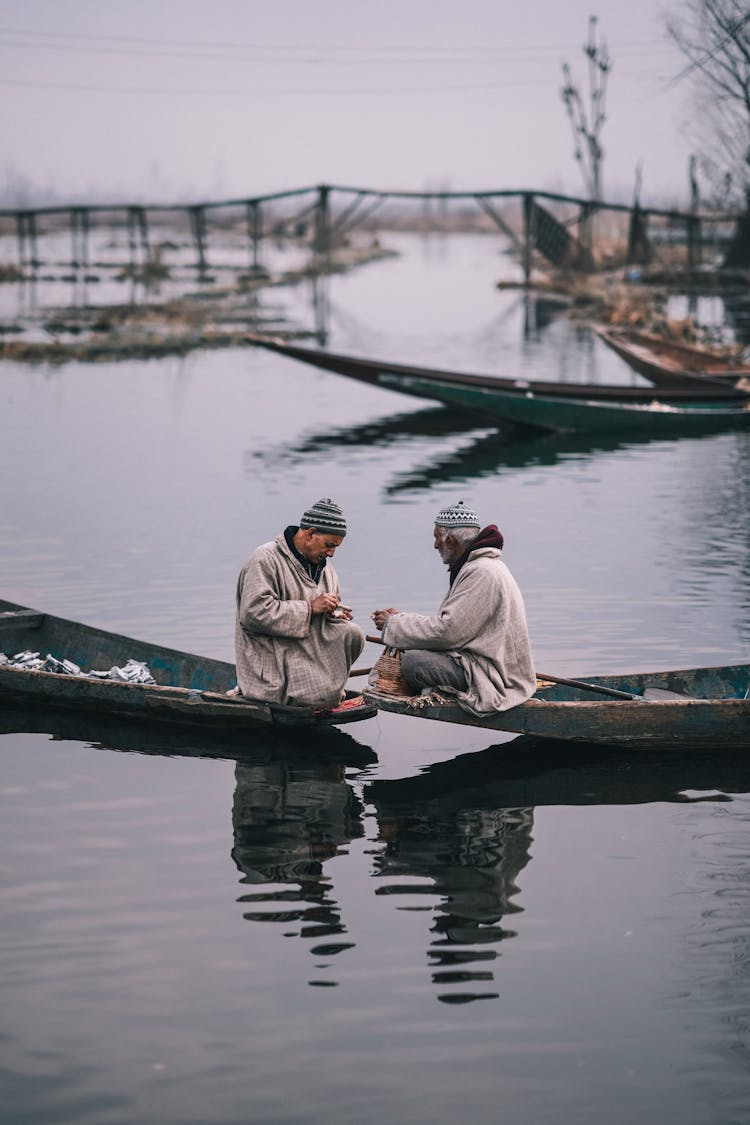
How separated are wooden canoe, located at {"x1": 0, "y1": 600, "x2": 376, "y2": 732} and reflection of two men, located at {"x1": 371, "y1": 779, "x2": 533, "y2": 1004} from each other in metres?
0.75

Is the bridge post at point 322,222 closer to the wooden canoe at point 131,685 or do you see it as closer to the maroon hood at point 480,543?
the wooden canoe at point 131,685

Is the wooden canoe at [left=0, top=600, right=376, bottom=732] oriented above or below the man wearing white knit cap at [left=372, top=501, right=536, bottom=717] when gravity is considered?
below

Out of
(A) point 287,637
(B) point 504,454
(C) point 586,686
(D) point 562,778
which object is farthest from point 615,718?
(B) point 504,454

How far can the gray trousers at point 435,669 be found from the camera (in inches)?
313

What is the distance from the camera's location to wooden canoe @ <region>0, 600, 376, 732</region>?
838cm

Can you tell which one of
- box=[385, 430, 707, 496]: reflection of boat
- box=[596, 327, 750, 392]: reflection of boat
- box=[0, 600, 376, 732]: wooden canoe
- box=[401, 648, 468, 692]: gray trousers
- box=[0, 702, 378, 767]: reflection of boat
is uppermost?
box=[596, 327, 750, 392]: reflection of boat

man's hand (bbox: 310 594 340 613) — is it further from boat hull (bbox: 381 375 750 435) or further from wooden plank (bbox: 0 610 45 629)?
boat hull (bbox: 381 375 750 435)

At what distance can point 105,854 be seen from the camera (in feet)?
23.2

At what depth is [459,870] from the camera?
6.87 metres

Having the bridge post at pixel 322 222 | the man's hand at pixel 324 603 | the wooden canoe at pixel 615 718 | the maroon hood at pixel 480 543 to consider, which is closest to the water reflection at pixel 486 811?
the wooden canoe at pixel 615 718

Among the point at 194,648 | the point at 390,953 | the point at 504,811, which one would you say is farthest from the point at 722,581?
the point at 390,953

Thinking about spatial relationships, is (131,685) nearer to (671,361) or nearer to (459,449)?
(459,449)

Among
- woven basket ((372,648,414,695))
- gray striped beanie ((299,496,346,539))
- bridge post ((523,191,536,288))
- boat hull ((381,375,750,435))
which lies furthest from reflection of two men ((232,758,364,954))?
bridge post ((523,191,536,288))

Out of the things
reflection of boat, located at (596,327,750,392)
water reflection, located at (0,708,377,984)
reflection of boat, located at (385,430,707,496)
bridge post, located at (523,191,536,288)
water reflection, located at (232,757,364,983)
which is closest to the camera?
water reflection, located at (232,757,364,983)
